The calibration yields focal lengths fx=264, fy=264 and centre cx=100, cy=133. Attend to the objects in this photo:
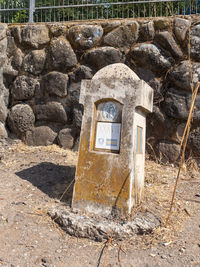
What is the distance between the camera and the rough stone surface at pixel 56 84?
13.9 feet

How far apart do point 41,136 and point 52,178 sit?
4.07 ft

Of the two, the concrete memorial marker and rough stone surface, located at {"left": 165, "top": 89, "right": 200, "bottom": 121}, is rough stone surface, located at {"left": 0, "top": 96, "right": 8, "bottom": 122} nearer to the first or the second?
the concrete memorial marker

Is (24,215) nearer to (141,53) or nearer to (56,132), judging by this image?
(56,132)

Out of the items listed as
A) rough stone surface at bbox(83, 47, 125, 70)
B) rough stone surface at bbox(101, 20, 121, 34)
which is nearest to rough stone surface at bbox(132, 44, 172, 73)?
rough stone surface at bbox(83, 47, 125, 70)

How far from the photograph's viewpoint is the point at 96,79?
103 inches

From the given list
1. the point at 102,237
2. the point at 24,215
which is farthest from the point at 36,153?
the point at 102,237

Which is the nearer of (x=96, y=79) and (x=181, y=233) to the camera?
(x=181, y=233)

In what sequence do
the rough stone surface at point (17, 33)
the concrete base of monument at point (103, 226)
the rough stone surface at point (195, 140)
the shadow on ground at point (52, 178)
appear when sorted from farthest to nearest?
1. the rough stone surface at point (17, 33)
2. the rough stone surface at point (195, 140)
3. the shadow on ground at point (52, 178)
4. the concrete base of monument at point (103, 226)

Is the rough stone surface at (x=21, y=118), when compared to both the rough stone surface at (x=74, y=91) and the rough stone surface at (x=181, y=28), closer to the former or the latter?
the rough stone surface at (x=74, y=91)

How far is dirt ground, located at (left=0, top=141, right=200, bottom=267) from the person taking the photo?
1985 mm

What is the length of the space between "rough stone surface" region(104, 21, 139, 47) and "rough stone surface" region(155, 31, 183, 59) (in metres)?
0.38

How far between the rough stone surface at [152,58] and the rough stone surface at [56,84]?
1197 mm

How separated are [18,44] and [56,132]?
1.75 metres

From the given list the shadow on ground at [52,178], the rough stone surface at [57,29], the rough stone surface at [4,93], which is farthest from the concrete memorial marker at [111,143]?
the rough stone surface at [4,93]
